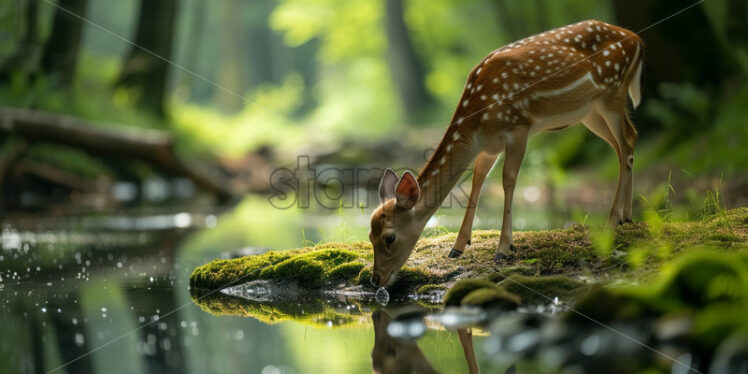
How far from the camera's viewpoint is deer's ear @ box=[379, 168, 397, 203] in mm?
5781

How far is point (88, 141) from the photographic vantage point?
14070 mm

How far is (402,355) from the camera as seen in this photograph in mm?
3748

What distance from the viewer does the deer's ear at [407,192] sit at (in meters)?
5.49

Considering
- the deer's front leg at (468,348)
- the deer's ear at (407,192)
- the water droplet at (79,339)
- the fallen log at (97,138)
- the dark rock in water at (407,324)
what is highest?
the fallen log at (97,138)

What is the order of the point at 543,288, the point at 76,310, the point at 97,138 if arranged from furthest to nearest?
the point at 97,138, the point at 76,310, the point at 543,288

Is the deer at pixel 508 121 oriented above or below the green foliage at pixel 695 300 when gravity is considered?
above

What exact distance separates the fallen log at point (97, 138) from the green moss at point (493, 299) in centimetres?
1108

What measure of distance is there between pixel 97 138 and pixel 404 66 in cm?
2378

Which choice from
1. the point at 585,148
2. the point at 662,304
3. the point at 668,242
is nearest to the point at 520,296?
the point at 662,304

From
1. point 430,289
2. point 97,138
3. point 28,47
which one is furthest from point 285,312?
point 28,47

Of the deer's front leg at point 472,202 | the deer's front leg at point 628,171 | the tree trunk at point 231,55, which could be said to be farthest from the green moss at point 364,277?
the tree trunk at point 231,55

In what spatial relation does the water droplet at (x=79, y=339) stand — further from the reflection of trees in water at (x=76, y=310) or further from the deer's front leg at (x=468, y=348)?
the deer's front leg at (x=468, y=348)

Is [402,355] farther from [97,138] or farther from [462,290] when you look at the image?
[97,138]

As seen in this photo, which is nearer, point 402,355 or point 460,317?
point 402,355
